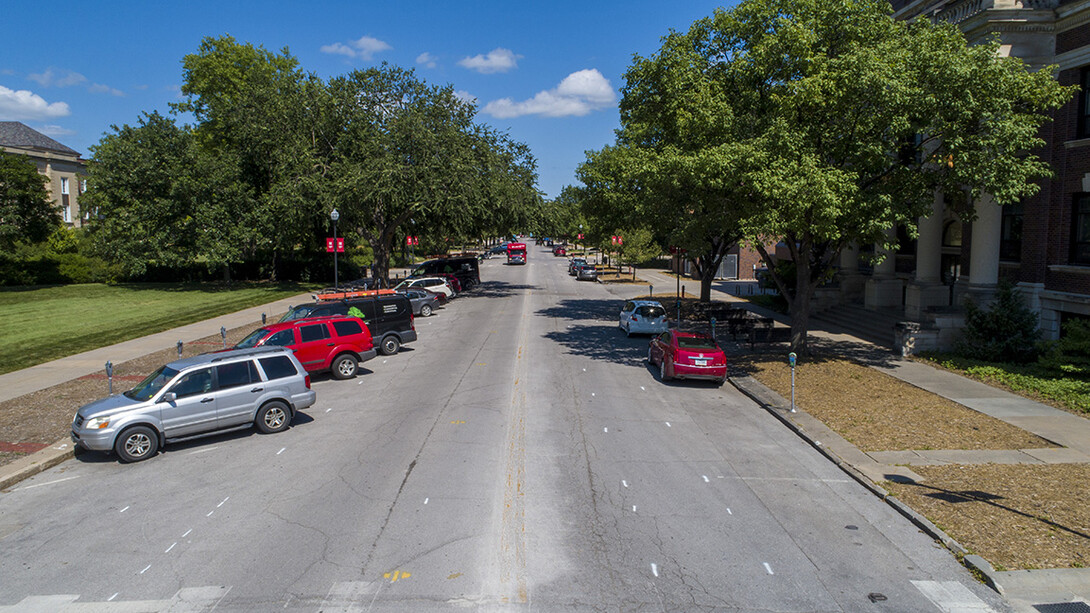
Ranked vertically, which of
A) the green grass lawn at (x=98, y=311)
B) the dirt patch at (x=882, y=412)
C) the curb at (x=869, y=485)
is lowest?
the curb at (x=869, y=485)

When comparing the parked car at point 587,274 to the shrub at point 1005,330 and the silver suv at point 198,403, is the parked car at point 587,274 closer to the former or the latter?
the shrub at point 1005,330

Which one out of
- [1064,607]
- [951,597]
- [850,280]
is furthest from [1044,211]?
[951,597]

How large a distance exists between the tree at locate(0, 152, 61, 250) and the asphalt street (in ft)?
119

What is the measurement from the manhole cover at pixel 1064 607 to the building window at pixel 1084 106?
61.2ft

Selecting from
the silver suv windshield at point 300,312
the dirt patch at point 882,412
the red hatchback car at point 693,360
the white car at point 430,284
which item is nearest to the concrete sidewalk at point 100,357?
the silver suv windshield at point 300,312

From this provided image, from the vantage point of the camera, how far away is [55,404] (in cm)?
1630

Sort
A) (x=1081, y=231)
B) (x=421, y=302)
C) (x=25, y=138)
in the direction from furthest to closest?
(x=25, y=138) → (x=421, y=302) → (x=1081, y=231)

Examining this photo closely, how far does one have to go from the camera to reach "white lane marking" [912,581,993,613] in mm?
7445

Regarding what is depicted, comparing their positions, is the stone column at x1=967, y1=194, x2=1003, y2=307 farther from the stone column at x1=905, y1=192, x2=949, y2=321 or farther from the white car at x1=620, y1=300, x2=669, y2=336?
the white car at x1=620, y1=300, x2=669, y2=336

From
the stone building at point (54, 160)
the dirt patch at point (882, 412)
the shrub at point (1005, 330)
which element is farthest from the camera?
the stone building at point (54, 160)

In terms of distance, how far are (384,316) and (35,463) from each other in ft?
39.7

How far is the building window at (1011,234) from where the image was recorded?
23172 mm

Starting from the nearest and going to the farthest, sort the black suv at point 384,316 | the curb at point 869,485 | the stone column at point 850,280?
the curb at point 869,485 → the black suv at point 384,316 → the stone column at point 850,280

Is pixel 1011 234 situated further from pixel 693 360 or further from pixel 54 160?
pixel 54 160
